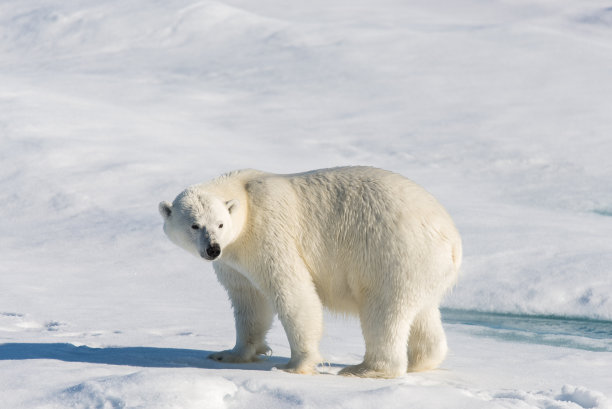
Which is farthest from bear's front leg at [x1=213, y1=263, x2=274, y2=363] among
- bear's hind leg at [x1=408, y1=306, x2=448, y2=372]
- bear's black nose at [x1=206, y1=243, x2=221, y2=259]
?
bear's hind leg at [x1=408, y1=306, x2=448, y2=372]

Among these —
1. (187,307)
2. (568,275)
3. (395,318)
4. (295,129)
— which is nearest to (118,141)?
(295,129)

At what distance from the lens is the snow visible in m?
4.12

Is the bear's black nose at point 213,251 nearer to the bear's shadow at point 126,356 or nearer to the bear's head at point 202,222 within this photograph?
the bear's head at point 202,222

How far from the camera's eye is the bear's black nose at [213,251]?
12.7 ft

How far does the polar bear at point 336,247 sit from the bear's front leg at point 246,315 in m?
0.31

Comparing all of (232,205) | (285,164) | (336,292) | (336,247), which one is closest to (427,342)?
(336,292)

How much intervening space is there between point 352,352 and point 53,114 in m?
8.98

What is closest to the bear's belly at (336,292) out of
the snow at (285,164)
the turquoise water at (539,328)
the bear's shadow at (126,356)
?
the snow at (285,164)

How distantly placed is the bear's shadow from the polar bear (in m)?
0.46

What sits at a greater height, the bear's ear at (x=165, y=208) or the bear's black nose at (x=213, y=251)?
the bear's ear at (x=165, y=208)

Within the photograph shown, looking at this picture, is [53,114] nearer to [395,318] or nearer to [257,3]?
[395,318]

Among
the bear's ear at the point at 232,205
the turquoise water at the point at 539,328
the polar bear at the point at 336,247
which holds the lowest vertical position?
the turquoise water at the point at 539,328

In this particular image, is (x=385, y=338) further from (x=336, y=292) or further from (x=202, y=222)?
(x=202, y=222)

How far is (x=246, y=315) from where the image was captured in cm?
459
